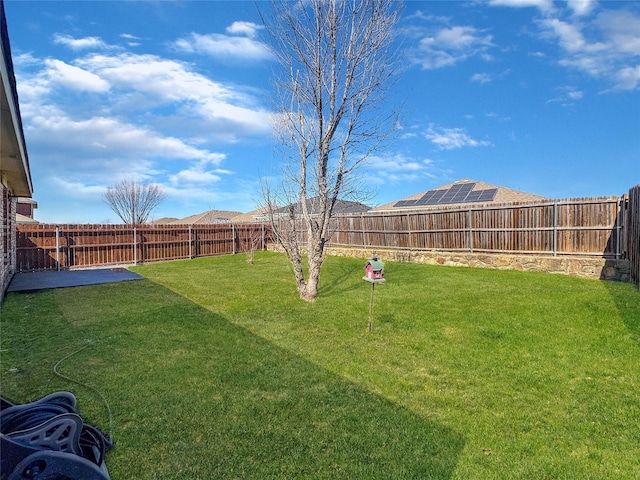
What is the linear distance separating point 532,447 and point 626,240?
324 inches

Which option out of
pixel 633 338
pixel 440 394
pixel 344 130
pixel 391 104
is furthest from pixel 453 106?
pixel 440 394

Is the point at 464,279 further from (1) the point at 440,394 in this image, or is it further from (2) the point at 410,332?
(1) the point at 440,394

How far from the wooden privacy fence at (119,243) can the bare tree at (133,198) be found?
569 inches

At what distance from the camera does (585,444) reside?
7.65 feet

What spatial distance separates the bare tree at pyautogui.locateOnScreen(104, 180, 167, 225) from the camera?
28.7m

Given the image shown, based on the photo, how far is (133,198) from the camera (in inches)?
1144

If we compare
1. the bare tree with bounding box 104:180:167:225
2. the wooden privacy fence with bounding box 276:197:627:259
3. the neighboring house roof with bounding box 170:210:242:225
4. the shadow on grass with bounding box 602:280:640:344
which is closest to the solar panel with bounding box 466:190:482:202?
the wooden privacy fence with bounding box 276:197:627:259

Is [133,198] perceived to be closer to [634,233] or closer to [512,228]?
[512,228]

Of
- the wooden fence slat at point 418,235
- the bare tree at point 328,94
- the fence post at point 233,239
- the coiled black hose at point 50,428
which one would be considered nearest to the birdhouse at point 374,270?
the bare tree at point 328,94

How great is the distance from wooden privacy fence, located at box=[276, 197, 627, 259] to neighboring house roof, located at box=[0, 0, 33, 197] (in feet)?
17.7

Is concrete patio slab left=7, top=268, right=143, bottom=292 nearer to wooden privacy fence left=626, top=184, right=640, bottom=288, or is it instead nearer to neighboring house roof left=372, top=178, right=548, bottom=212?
wooden privacy fence left=626, top=184, right=640, bottom=288

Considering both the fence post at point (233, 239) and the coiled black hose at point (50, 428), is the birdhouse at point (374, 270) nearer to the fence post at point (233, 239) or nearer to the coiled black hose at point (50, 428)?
the coiled black hose at point (50, 428)

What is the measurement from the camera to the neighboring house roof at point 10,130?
3084 mm

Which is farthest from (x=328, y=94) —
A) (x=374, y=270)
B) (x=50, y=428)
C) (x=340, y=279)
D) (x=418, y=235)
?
(x=418, y=235)
